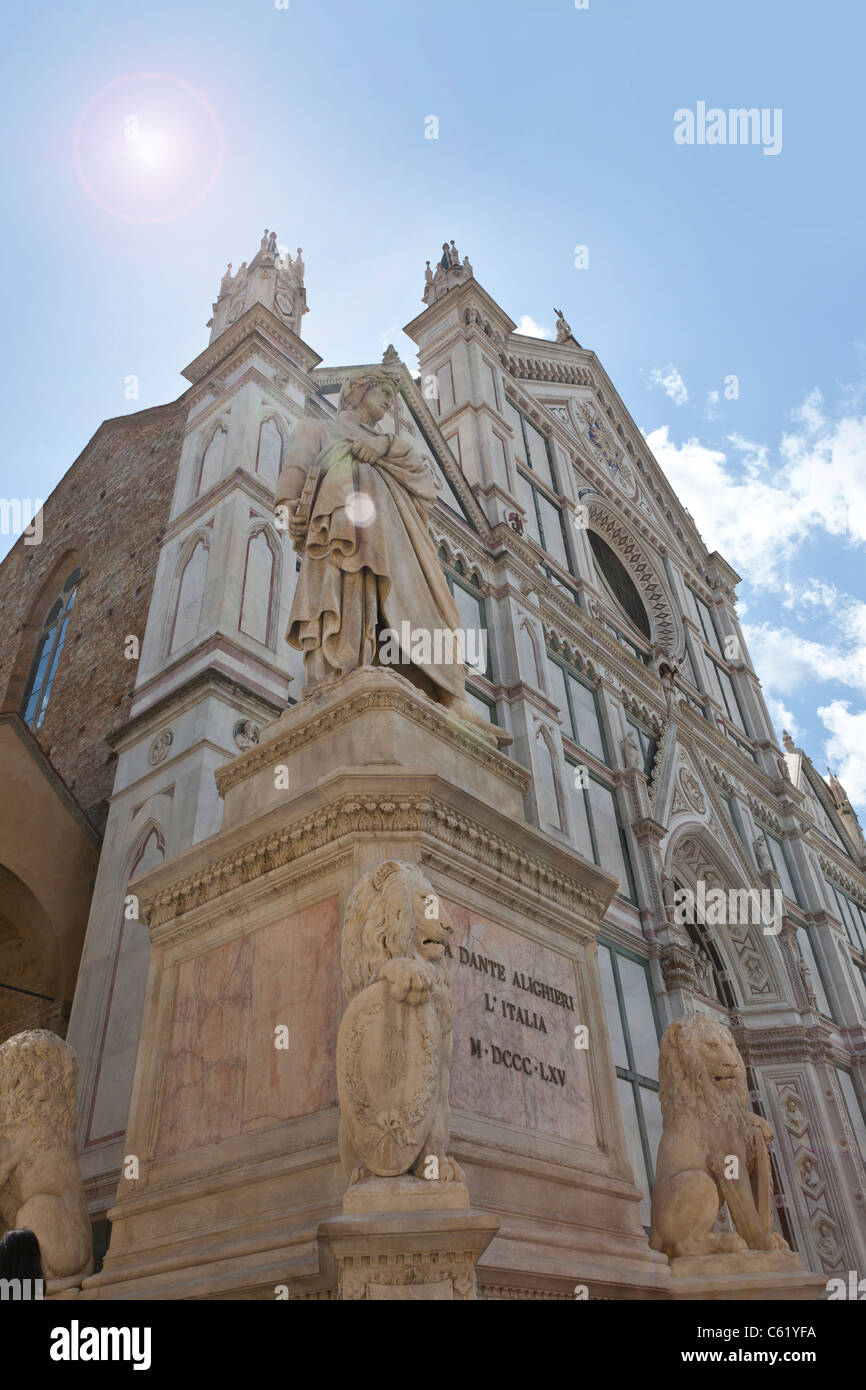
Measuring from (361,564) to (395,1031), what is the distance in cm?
282

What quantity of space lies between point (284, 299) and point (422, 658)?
1058cm

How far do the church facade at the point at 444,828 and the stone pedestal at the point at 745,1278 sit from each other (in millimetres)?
201

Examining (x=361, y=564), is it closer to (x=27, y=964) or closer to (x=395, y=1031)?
(x=395, y=1031)

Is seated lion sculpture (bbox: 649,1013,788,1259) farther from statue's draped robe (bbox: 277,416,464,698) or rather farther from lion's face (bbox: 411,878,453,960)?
statue's draped robe (bbox: 277,416,464,698)

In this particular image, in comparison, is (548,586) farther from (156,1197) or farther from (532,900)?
(156,1197)

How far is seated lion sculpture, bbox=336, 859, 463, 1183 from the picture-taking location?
3.00 metres

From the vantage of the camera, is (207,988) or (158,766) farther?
(158,766)

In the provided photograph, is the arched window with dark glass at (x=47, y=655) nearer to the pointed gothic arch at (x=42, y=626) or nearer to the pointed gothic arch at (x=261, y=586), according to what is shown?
the pointed gothic arch at (x=42, y=626)

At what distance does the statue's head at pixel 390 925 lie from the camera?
11.0 feet

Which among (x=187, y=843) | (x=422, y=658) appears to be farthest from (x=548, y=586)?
(x=422, y=658)

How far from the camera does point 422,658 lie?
5375 mm

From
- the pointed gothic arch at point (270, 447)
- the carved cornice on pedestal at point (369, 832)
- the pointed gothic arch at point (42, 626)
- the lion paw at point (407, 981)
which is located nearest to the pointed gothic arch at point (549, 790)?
the pointed gothic arch at point (270, 447)

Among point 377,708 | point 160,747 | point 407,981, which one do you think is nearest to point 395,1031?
point 407,981

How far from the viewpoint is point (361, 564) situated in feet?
17.6
